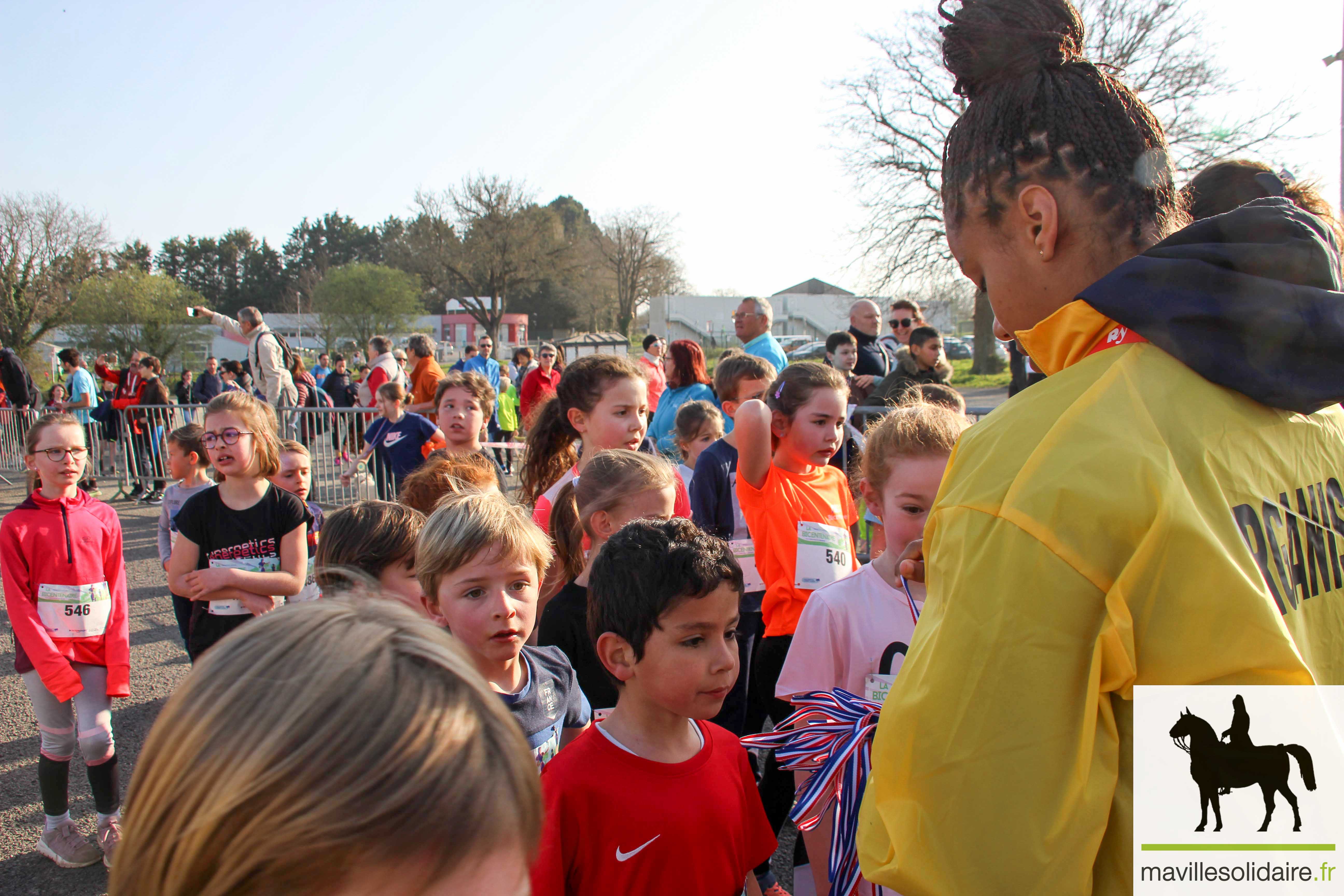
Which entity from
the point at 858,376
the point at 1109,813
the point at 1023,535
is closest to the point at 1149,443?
the point at 1023,535

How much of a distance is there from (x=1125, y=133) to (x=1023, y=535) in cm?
62

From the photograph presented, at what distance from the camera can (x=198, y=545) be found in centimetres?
346

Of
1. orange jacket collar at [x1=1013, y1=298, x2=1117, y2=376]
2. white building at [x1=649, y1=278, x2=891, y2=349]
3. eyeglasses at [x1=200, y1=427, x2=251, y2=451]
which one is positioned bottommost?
eyeglasses at [x1=200, y1=427, x2=251, y2=451]

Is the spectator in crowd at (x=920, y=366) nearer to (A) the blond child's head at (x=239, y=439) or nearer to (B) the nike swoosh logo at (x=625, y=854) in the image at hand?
(A) the blond child's head at (x=239, y=439)

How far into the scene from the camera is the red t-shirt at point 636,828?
1736 millimetres

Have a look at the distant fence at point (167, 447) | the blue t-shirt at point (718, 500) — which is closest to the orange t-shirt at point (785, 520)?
the blue t-shirt at point (718, 500)

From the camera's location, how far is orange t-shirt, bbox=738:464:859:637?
3281 millimetres

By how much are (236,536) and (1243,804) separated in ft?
A: 11.7

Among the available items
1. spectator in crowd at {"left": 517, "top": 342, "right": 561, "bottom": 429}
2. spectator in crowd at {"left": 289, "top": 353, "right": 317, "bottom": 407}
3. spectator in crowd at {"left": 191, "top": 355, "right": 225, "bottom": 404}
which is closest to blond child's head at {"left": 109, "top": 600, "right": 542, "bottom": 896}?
spectator in crowd at {"left": 517, "top": 342, "right": 561, "bottom": 429}

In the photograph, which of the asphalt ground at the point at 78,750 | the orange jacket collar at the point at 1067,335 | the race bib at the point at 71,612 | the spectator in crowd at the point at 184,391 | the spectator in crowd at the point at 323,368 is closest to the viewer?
the orange jacket collar at the point at 1067,335

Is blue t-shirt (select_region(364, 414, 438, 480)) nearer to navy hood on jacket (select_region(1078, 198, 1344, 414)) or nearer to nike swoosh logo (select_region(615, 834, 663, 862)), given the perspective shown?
nike swoosh logo (select_region(615, 834, 663, 862))

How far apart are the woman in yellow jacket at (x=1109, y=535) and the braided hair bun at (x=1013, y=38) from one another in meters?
0.12

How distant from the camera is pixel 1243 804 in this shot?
976 millimetres

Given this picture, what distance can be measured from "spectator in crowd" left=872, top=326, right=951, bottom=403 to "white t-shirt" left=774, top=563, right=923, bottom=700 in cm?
421
